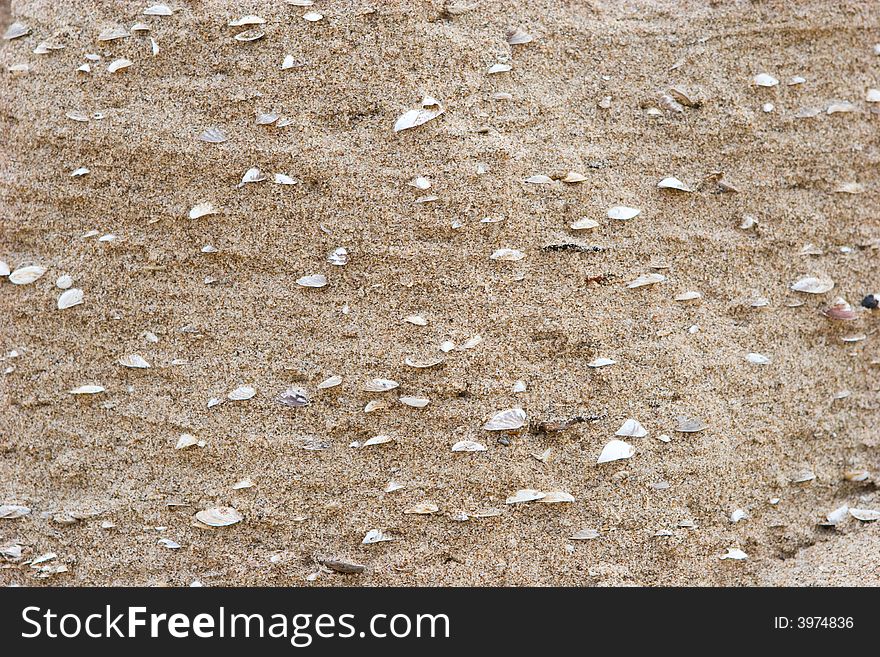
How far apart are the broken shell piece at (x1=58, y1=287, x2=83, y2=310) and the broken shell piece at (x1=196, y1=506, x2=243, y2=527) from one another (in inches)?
23.4

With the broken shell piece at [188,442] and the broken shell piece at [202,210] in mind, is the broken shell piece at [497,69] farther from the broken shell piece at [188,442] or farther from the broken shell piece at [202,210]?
the broken shell piece at [188,442]

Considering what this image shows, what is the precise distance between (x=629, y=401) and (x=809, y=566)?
548 mm

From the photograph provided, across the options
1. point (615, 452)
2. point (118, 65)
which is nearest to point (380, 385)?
point (615, 452)

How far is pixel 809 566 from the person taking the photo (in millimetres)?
1623

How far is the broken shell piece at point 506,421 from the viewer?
1617mm

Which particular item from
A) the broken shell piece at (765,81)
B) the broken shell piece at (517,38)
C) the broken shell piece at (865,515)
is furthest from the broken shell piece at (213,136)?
the broken shell piece at (865,515)

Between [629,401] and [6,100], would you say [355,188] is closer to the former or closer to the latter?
[629,401]

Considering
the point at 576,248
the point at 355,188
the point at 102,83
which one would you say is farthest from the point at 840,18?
the point at 102,83

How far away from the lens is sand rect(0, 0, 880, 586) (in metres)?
1.61

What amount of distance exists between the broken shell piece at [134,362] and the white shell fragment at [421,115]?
0.81 metres

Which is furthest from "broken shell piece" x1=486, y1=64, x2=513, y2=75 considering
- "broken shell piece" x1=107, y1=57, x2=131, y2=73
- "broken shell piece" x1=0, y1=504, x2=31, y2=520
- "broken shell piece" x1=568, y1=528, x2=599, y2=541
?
"broken shell piece" x1=0, y1=504, x2=31, y2=520

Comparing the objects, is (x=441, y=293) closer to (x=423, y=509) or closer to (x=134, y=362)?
(x=423, y=509)

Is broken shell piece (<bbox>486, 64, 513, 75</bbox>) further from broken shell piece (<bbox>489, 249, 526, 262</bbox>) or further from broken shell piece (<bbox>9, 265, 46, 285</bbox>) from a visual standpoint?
broken shell piece (<bbox>9, 265, 46, 285</bbox>)

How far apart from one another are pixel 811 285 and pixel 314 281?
48.8 inches
